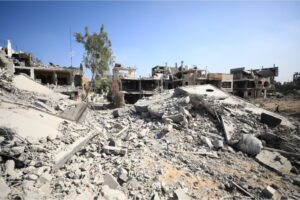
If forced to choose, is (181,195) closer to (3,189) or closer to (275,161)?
(3,189)

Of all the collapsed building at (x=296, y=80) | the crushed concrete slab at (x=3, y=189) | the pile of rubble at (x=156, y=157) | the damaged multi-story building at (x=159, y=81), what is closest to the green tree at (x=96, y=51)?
the damaged multi-story building at (x=159, y=81)

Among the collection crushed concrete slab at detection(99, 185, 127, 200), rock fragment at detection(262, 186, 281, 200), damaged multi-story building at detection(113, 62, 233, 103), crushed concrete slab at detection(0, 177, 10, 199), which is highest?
damaged multi-story building at detection(113, 62, 233, 103)

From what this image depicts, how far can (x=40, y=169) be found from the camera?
315cm

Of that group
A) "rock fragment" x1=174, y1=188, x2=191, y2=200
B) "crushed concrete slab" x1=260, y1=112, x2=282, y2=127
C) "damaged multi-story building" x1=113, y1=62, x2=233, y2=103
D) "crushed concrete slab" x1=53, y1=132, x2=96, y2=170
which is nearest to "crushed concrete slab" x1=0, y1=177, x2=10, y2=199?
"crushed concrete slab" x1=53, y1=132, x2=96, y2=170

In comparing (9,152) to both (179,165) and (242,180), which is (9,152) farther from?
(242,180)

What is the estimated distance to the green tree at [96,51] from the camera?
2033 centimetres

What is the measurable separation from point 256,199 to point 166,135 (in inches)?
142

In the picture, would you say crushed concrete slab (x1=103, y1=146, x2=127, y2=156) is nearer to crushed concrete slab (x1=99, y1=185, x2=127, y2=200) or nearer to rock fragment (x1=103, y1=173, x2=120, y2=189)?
rock fragment (x1=103, y1=173, x2=120, y2=189)

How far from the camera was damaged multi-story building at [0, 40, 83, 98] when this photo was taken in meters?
19.0

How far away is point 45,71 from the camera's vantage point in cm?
2116

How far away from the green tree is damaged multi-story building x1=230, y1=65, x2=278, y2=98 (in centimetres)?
2481

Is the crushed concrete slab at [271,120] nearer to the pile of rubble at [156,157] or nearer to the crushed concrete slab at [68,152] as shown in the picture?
the pile of rubble at [156,157]

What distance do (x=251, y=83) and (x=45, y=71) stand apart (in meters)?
35.6

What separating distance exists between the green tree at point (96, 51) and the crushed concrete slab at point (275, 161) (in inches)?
766
